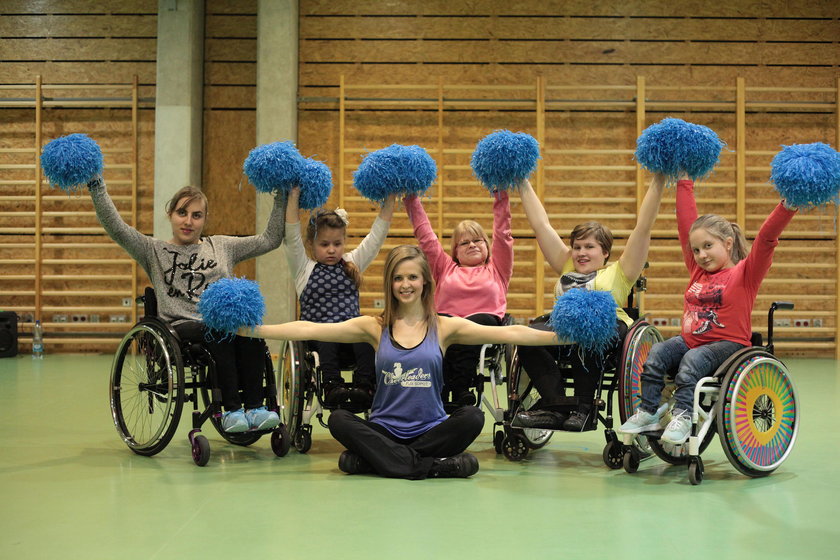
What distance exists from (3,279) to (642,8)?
6.43 meters

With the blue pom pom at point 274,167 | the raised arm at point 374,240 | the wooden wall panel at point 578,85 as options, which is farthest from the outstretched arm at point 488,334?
the wooden wall panel at point 578,85

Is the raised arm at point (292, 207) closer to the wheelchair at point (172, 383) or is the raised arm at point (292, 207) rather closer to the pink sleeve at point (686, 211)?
the wheelchair at point (172, 383)

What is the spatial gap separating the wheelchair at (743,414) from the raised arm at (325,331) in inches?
38.3

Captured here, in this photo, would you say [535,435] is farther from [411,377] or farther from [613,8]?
[613,8]

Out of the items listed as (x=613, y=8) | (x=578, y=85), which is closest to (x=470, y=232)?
(x=578, y=85)

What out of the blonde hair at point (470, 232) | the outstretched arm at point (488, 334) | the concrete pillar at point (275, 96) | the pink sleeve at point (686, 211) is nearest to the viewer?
the outstretched arm at point (488, 334)

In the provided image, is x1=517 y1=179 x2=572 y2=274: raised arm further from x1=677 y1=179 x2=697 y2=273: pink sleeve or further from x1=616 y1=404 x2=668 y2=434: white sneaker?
x1=616 y1=404 x2=668 y2=434: white sneaker

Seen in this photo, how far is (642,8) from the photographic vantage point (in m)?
8.38

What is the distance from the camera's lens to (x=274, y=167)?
12.6ft

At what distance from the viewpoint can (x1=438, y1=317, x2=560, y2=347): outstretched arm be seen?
3270mm

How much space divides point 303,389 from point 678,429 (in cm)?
149

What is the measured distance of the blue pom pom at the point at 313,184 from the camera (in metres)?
3.93

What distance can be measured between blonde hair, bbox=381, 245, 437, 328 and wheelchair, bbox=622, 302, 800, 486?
779mm

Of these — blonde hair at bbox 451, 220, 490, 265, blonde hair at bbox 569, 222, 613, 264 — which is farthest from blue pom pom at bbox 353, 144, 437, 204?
blonde hair at bbox 569, 222, 613, 264
